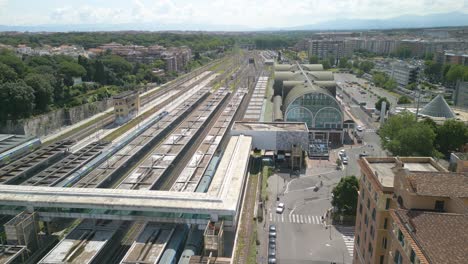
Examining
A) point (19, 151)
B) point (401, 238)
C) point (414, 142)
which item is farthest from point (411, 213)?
point (19, 151)

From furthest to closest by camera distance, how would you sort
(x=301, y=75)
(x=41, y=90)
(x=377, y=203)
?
(x=301, y=75), (x=41, y=90), (x=377, y=203)

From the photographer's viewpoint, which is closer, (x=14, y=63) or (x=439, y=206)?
(x=439, y=206)

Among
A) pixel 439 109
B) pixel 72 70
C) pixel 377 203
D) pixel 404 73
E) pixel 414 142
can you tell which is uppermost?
pixel 72 70

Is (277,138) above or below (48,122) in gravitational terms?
above

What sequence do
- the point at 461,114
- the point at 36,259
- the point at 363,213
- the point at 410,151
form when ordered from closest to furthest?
the point at 363,213
the point at 36,259
the point at 410,151
the point at 461,114

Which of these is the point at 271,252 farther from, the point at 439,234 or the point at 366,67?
the point at 366,67

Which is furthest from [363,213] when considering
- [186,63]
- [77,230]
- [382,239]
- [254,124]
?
[186,63]

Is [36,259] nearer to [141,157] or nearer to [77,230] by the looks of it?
[77,230]

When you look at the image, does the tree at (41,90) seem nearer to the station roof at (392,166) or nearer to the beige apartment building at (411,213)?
the beige apartment building at (411,213)
